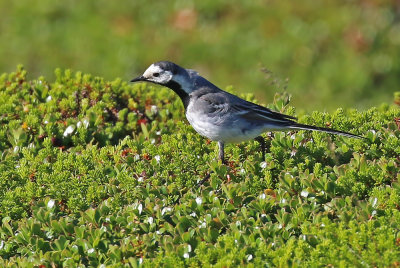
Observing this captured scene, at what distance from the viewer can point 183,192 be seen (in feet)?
25.7

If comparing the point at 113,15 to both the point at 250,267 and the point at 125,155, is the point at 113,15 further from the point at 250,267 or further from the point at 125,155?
the point at 250,267

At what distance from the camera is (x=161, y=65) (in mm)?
8867

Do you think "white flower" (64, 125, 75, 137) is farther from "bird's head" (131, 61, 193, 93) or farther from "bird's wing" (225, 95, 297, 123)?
"bird's wing" (225, 95, 297, 123)

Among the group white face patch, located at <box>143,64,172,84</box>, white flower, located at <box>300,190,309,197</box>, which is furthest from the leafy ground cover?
white face patch, located at <box>143,64,172,84</box>

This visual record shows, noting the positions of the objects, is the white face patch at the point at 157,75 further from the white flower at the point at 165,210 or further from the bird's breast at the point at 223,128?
the white flower at the point at 165,210

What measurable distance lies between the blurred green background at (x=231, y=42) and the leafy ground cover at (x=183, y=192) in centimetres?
502

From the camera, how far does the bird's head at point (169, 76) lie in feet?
29.1

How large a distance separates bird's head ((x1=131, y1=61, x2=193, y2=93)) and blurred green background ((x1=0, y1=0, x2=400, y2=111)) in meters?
5.50

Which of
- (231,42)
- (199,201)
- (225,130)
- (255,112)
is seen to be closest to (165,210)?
(199,201)

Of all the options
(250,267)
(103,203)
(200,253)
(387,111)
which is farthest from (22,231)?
(387,111)

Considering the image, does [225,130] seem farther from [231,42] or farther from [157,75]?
[231,42]

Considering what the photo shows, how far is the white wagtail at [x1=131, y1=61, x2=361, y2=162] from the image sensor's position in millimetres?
8305

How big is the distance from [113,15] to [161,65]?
774cm

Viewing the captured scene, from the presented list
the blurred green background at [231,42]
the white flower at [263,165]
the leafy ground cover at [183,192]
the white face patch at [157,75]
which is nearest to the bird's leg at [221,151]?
the leafy ground cover at [183,192]
